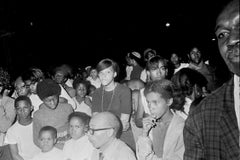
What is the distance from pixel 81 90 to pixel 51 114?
1305 mm

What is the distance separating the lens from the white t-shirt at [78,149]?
4.20 metres

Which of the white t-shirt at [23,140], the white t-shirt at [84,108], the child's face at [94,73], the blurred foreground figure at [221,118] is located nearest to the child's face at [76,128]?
the white t-shirt at [23,140]

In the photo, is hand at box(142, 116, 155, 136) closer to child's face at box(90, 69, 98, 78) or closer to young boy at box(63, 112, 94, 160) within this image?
young boy at box(63, 112, 94, 160)

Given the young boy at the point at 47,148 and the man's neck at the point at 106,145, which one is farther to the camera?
the young boy at the point at 47,148

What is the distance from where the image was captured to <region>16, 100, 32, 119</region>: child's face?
4.75 meters

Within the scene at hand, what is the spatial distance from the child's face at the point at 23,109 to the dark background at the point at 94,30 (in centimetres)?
733

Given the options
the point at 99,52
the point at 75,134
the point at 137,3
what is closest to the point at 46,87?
the point at 75,134

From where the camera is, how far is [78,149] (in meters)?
4.25

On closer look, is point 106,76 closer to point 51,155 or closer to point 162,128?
point 51,155

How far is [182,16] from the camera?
77.7ft

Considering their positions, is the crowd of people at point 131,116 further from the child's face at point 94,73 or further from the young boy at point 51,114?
the child's face at point 94,73

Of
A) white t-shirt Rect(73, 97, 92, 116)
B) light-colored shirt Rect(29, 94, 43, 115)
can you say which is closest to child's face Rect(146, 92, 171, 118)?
white t-shirt Rect(73, 97, 92, 116)

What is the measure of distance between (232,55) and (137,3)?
19492 millimetres

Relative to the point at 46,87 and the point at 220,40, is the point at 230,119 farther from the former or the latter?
the point at 46,87
